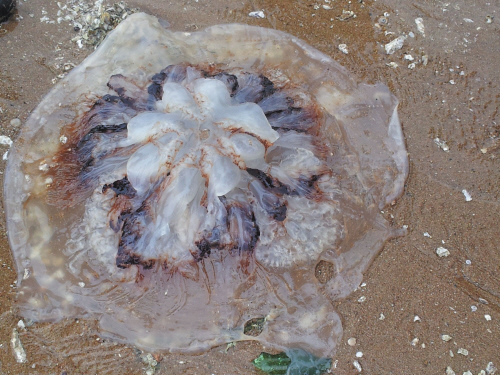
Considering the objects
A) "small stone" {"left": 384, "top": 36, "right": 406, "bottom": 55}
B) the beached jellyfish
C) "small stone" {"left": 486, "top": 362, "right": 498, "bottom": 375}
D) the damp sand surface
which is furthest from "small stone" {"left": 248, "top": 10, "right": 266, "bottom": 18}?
"small stone" {"left": 486, "top": 362, "right": 498, "bottom": 375}

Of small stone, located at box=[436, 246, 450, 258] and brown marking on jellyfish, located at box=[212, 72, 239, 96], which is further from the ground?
brown marking on jellyfish, located at box=[212, 72, 239, 96]

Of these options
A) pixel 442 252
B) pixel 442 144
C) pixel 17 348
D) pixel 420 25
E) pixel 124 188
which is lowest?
pixel 17 348

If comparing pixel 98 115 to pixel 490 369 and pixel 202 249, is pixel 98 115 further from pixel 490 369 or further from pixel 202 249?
pixel 490 369

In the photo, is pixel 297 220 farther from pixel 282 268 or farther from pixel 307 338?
pixel 307 338

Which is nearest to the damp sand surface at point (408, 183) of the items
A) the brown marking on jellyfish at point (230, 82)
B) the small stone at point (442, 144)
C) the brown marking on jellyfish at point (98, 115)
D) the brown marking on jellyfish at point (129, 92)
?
the small stone at point (442, 144)

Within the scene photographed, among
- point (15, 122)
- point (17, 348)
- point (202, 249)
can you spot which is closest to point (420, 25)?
point (202, 249)

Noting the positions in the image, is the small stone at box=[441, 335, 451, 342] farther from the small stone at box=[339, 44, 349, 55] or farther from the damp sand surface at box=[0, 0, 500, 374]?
the small stone at box=[339, 44, 349, 55]

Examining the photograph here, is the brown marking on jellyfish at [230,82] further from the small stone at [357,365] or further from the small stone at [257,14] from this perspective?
the small stone at [357,365]
